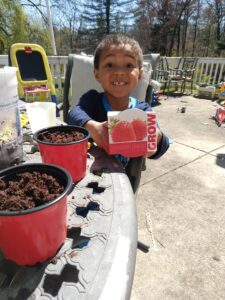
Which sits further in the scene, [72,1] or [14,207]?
[72,1]

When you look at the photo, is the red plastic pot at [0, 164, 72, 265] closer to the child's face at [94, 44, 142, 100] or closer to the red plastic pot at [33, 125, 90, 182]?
the red plastic pot at [33, 125, 90, 182]

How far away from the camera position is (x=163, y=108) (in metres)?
6.04

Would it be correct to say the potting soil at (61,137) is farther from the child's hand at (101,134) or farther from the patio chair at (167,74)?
the patio chair at (167,74)

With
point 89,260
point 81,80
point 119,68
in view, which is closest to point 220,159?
point 81,80

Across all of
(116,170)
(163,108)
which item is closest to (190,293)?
(116,170)

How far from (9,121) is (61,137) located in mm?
185

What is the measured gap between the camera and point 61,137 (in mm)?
828

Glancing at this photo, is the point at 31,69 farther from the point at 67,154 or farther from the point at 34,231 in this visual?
the point at 34,231

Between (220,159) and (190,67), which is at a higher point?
(190,67)

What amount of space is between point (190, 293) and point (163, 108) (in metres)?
4.97

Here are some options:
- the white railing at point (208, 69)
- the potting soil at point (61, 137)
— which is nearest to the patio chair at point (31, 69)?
the potting soil at point (61, 137)

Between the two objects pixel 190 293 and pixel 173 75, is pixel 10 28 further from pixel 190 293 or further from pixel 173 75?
pixel 190 293

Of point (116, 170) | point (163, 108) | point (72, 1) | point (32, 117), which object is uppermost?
point (72, 1)

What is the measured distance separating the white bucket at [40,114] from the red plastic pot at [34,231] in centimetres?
69
